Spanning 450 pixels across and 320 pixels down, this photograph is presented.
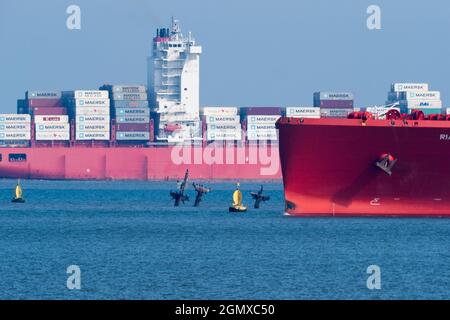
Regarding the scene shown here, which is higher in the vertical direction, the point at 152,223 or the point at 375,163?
the point at 375,163

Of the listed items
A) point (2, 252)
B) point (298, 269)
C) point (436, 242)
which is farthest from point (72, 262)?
point (436, 242)

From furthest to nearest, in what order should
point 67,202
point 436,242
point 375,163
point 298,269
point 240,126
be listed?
point 240,126 → point 67,202 → point 375,163 → point 436,242 → point 298,269

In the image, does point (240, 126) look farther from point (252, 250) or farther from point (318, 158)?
point (252, 250)

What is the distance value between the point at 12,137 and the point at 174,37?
19.9m

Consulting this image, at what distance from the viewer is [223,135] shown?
112m

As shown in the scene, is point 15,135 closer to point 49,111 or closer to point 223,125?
point 49,111

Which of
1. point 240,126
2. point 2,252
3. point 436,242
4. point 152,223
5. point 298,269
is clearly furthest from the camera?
point 240,126

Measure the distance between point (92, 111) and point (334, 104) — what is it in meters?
24.3

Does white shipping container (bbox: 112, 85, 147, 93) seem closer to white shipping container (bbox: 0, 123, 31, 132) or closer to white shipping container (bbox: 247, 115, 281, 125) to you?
white shipping container (bbox: 0, 123, 31, 132)

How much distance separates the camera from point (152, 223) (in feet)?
164

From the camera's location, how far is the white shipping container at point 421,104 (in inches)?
3974

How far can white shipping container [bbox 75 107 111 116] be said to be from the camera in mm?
110062

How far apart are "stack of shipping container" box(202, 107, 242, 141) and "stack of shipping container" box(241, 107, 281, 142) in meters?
1.11

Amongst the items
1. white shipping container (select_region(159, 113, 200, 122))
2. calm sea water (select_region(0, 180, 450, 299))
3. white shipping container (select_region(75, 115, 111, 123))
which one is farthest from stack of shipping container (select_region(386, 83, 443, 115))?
calm sea water (select_region(0, 180, 450, 299))
